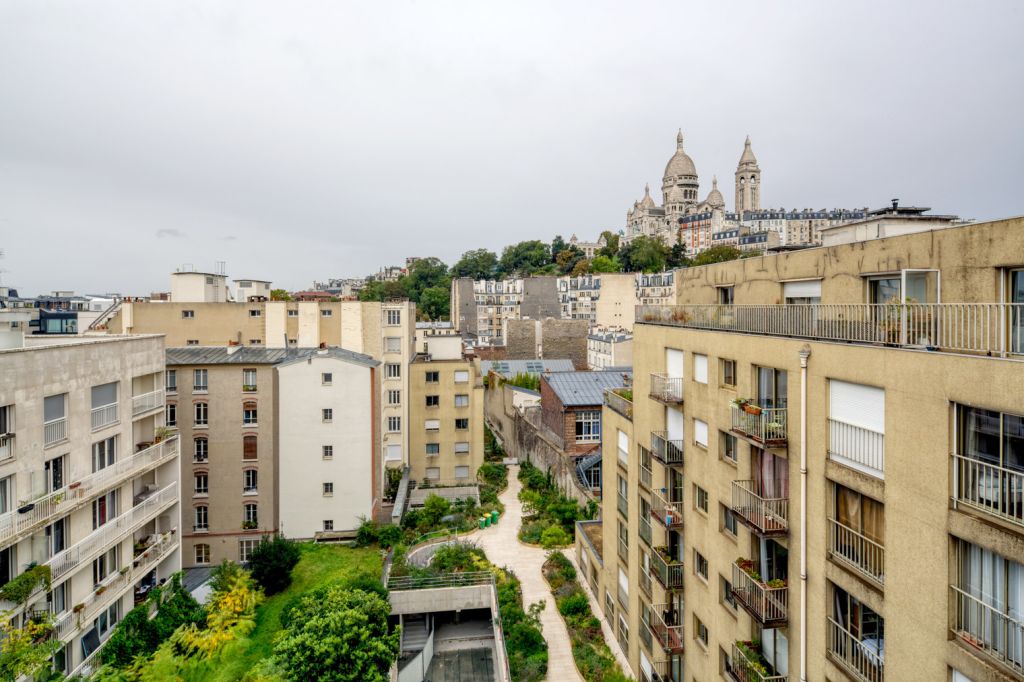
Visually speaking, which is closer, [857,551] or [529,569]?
[857,551]

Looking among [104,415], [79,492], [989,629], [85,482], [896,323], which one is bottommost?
[79,492]

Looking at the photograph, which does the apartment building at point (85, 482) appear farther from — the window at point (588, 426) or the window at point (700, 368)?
the window at point (588, 426)

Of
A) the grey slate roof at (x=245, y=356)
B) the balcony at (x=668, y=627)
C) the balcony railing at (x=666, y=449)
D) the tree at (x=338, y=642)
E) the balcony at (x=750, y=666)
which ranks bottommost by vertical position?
the tree at (x=338, y=642)

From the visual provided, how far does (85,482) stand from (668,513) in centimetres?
1965

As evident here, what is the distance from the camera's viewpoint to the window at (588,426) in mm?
37906

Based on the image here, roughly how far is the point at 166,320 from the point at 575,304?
249 ft

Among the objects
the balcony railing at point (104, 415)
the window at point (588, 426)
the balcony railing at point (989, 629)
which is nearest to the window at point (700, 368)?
the balcony railing at point (989, 629)

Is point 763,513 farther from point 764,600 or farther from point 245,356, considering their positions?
point 245,356

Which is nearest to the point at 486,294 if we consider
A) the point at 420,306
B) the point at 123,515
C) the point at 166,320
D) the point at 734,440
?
the point at 420,306

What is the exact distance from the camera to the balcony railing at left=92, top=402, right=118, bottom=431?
21.2m

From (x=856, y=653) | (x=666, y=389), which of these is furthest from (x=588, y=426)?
(x=856, y=653)

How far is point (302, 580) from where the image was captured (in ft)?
92.6

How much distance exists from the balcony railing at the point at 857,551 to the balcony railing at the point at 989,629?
127 cm

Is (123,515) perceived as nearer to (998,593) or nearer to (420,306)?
(998,593)
